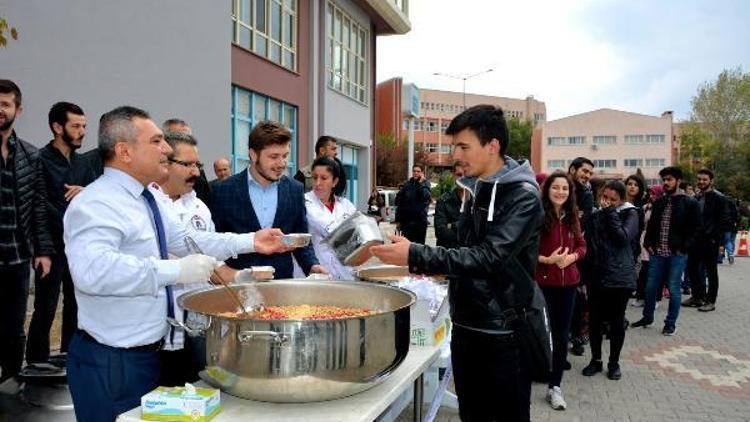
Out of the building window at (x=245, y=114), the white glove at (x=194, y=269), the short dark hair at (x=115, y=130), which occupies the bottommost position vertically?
the white glove at (x=194, y=269)

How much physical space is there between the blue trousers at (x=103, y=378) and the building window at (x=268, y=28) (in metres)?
12.6

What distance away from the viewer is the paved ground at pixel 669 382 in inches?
179

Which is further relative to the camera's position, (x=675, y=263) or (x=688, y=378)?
(x=675, y=263)

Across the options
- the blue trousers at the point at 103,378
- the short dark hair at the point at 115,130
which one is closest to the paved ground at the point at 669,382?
the blue trousers at the point at 103,378

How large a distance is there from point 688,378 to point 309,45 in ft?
48.2

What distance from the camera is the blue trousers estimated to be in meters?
2.06

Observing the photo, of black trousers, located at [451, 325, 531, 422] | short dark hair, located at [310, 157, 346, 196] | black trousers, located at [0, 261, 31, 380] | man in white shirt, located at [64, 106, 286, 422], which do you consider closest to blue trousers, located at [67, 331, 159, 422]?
man in white shirt, located at [64, 106, 286, 422]

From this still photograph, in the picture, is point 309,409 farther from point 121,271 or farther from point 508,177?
point 508,177

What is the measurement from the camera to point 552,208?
191 inches

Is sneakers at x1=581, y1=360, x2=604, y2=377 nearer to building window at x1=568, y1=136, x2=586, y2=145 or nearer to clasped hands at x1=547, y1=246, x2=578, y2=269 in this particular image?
clasped hands at x1=547, y1=246, x2=578, y2=269

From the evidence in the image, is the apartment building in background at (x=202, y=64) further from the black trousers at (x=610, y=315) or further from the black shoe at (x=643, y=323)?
the black shoe at (x=643, y=323)

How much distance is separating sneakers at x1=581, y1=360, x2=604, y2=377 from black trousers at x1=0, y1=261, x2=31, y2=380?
176 inches

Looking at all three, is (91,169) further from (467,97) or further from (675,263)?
(467,97)

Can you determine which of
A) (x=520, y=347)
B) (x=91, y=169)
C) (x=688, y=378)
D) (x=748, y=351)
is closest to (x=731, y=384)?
(x=688, y=378)
